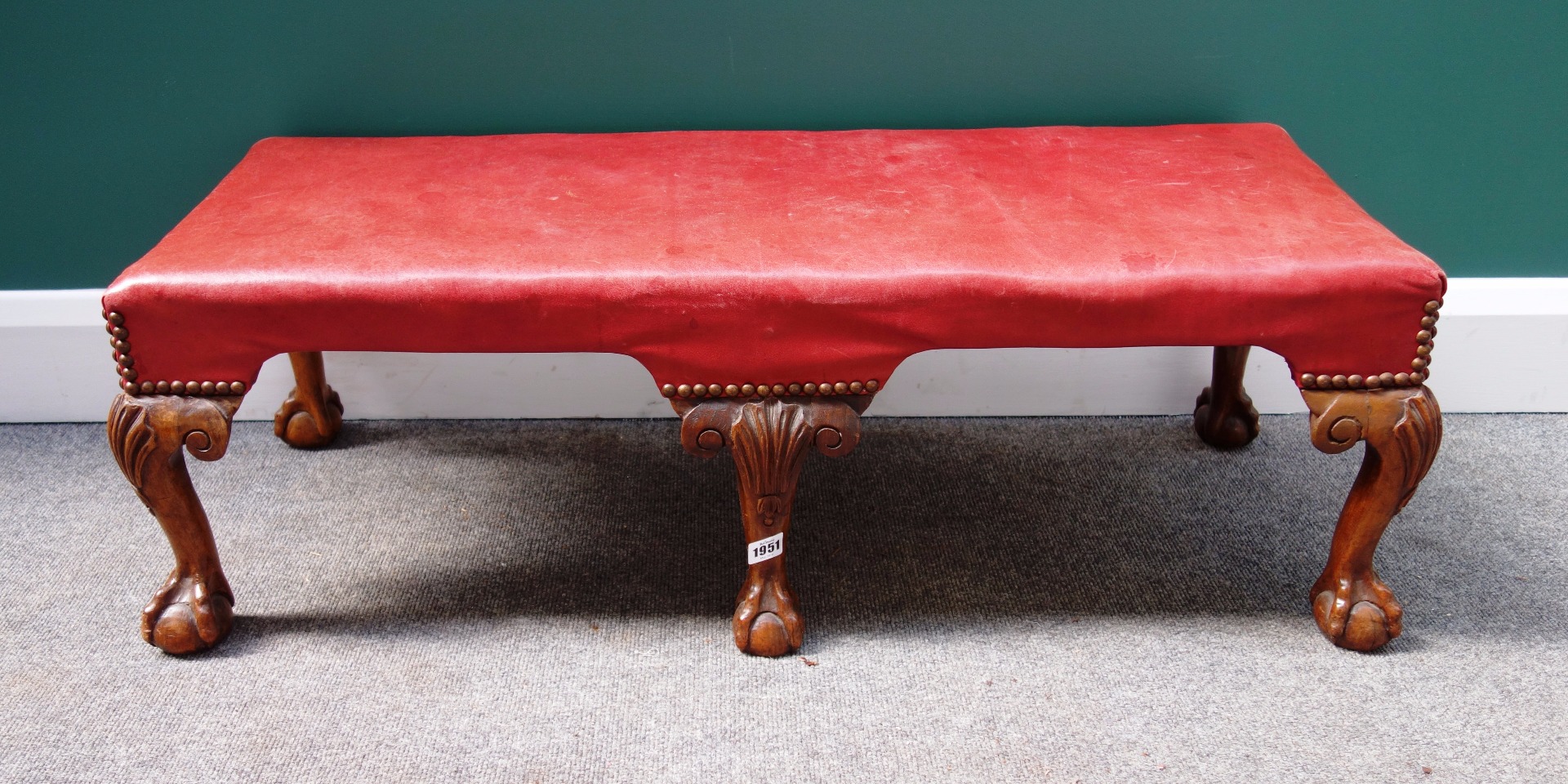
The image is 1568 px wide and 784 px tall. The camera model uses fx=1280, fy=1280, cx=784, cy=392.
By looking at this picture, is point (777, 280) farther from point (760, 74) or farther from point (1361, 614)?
point (1361, 614)

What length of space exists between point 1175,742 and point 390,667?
0.85m

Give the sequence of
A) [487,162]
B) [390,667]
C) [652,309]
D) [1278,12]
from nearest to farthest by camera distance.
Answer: [652,309]
[390,667]
[487,162]
[1278,12]

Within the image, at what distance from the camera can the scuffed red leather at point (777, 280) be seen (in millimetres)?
1274

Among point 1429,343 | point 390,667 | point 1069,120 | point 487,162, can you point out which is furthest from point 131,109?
point 1429,343

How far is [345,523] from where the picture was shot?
171 centimetres

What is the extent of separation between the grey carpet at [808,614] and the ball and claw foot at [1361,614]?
24 mm

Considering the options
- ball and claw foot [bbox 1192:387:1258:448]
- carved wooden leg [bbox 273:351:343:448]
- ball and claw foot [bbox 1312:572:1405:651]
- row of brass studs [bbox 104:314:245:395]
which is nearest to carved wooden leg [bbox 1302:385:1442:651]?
ball and claw foot [bbox 1312:572:1405:651]

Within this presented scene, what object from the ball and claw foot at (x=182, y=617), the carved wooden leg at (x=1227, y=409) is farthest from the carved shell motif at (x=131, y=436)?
the carved wooden leg at (x=1227, y=409)

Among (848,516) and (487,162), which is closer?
(487,162)

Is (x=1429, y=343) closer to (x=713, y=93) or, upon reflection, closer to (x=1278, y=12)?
(x=1278, y=12)

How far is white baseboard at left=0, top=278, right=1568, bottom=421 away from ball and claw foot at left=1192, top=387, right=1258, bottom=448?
101 mm

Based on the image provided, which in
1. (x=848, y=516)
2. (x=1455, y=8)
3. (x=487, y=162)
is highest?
(x=1455, y=8)

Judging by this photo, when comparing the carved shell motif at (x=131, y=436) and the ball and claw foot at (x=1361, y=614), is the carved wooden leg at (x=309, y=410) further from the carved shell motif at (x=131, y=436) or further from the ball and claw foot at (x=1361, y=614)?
the ball and claw foot at (x=1361, y=614)

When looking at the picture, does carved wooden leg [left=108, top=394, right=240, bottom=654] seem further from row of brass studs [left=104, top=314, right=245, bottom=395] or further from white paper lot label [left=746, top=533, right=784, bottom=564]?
white paper lot label [left=746, top=533, right=784, bottom=564]
